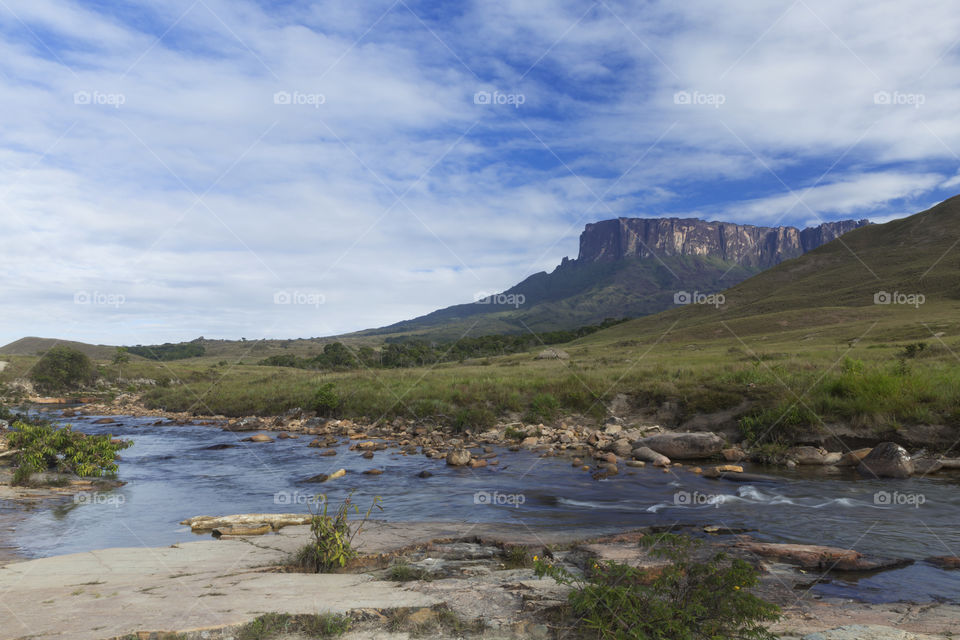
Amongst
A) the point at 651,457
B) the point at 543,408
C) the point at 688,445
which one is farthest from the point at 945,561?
the point at 543,408

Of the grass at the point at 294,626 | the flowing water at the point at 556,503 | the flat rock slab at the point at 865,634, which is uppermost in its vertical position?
the grass at the point at 294,626

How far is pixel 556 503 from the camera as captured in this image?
1462 centimetres

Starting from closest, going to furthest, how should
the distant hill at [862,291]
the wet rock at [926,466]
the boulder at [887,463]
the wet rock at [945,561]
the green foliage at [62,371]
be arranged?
the wet rock at [945,561], the boulder at [887,463], the wet rock at [926,466], the distant hill at [862,291], the green foliage at [62,371]

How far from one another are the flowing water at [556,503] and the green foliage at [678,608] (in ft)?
11.0

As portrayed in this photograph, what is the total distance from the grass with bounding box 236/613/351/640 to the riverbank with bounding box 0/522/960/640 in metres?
0.18

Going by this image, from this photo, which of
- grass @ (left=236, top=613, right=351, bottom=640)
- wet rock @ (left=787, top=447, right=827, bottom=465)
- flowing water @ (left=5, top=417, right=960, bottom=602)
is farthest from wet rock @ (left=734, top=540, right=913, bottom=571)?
wet rock @ (left=787, top=447, right=827, bottom=465)

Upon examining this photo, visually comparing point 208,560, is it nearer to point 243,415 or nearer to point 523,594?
point 523,594

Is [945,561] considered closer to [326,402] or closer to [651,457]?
[651,457]

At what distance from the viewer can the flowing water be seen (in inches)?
422

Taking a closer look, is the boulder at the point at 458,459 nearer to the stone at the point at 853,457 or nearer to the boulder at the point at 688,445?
the boulder at the point at 688,445

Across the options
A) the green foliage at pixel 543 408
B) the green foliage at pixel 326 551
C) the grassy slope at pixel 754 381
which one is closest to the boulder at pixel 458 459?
the grassy slope at pixel 754 381

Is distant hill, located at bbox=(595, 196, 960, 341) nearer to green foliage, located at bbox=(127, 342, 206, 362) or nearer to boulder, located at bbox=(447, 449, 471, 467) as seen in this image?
boulder, located at bbox=(447, 449, 471, 467)

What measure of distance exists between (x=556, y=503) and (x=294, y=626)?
993 cm

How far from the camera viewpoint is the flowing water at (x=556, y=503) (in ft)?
35.2
